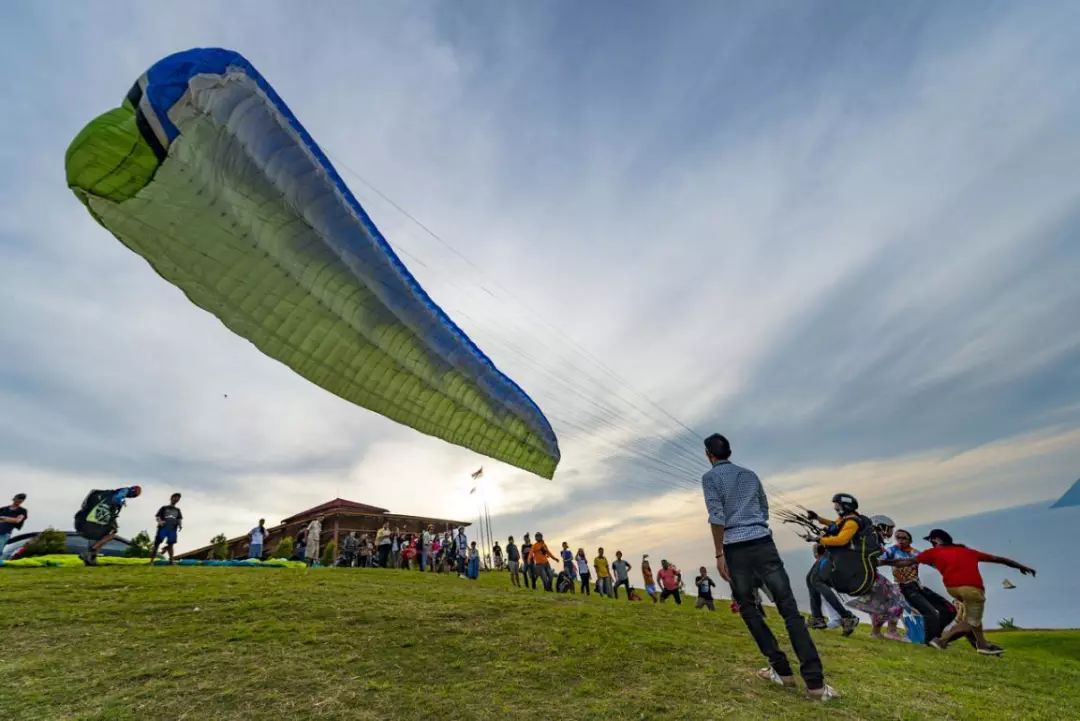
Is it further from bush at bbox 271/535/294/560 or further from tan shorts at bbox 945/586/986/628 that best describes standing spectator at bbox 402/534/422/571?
tan shorts at bbox 945/586/986/628

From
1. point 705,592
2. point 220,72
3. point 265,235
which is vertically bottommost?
point 705,592

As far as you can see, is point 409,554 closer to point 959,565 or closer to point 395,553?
point 395,553

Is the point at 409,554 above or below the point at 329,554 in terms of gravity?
above

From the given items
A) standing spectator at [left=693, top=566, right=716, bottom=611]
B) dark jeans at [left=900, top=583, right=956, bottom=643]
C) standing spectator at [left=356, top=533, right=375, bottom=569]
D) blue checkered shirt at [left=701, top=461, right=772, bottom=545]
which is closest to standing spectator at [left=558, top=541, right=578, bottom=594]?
standing spectator at [left=693, top=566, right=716, bottom=611]

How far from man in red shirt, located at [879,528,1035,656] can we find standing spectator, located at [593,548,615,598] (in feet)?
37.5

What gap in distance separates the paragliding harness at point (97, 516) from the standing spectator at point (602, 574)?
14238 mm

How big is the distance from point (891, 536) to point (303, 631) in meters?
10.8

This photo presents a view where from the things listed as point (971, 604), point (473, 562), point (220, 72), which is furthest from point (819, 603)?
point (473, 562)

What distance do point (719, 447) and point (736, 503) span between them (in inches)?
24.6

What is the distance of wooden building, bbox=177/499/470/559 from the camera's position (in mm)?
29078

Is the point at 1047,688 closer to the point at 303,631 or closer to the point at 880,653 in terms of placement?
the point at 880,653

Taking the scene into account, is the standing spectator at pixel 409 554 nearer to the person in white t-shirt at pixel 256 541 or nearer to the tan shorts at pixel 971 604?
the person in white t-shirt at pixel 256 541

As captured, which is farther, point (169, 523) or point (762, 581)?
point (169, 523)

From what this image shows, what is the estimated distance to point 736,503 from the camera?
501cm
